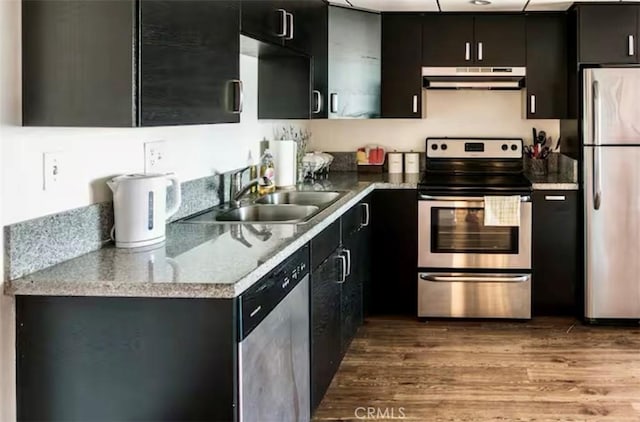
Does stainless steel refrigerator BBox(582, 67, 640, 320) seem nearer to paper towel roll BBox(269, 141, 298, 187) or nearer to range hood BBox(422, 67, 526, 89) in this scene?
range hood BBox(422, 67, 526, 89)

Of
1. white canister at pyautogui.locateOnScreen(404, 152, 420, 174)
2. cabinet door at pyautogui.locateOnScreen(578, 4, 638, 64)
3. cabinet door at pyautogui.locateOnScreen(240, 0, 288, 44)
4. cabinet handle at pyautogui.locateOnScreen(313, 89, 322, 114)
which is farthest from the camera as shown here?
white canister at pyautogui.locateOnScreen(404, 152, 420, 174)

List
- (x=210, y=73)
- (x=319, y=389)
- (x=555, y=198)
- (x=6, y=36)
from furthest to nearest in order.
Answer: (x=555, y=198)
(x=319, y=389)
(x=210, y=73)
(x=6, y=36)

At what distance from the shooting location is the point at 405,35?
4.79 meters

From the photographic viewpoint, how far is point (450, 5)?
14.9ft

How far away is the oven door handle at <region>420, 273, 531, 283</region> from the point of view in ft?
14.7

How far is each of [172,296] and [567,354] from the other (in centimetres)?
275

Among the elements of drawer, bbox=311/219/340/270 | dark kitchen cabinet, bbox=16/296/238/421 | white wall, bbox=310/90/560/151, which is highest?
white wall, bbox=310/90/560/151

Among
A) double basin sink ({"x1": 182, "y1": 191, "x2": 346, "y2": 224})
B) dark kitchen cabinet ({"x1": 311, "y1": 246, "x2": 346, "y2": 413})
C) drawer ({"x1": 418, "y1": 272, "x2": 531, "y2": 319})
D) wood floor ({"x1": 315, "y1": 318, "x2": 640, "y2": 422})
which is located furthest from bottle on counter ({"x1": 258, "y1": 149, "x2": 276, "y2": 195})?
drawer ({"x1": 418, "y1": 272, "x2": 531, "y2": 319})

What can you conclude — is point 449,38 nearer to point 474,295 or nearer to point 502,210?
point 502,210

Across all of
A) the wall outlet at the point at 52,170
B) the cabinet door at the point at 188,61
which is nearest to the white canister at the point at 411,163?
the cabinet door at the point at 188,61

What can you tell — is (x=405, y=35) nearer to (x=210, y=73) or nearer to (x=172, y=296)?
(x=210, y=73)

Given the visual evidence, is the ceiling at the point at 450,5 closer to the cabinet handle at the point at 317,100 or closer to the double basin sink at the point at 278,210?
the cabinet handle at the point at 317,100

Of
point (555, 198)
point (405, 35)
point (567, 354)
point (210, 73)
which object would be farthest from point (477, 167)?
point (210, 73)

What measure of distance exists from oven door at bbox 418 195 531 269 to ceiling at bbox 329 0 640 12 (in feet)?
3.91
